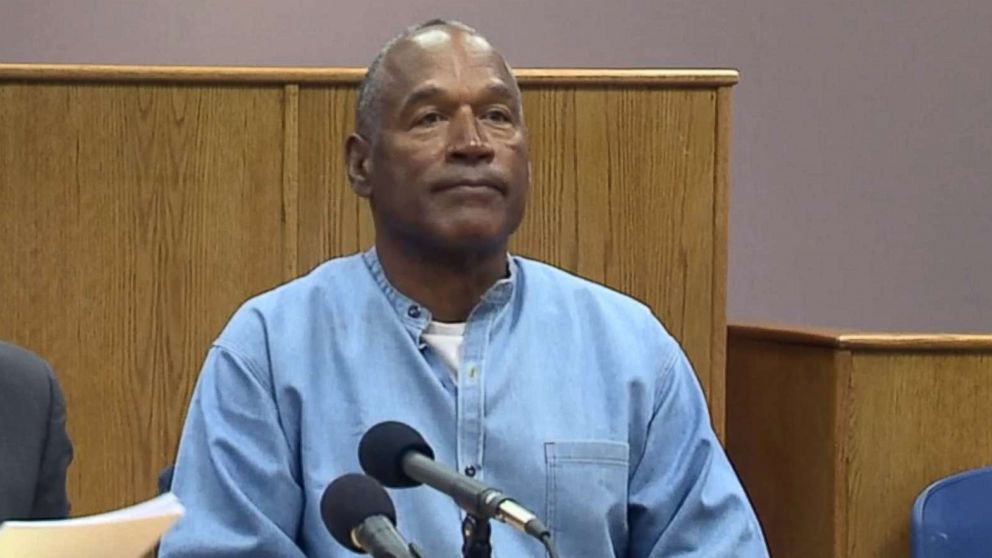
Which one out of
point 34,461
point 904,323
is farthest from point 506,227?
point 904,323

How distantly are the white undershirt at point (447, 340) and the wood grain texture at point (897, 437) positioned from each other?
3.63ft

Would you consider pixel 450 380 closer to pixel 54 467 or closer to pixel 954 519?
pixel 54 467

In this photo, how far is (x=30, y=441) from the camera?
1.84 m

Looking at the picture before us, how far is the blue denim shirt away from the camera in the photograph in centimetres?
174

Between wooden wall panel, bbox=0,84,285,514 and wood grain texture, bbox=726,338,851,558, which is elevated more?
wooden wall panel, bbox=0,84,285,514

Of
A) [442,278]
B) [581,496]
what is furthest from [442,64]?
[581,496]

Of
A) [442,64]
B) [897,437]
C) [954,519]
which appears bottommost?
[954,519]

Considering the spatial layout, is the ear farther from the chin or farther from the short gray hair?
the chin

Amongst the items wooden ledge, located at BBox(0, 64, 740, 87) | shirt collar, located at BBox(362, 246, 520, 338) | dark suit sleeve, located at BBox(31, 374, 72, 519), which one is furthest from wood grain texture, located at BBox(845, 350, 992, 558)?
dark suit sleeve, located at BBox(31, 374, 72, 519)

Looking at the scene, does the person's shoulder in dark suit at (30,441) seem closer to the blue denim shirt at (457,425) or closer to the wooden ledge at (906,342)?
the blue denim shirt at (457,425)

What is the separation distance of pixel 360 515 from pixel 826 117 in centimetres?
303

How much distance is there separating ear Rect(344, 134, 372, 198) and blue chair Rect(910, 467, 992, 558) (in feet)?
4.09

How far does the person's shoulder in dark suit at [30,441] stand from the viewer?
1.80 meters

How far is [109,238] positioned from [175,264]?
132mm
